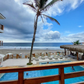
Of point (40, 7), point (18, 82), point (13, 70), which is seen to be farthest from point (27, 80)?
point (40, 7)

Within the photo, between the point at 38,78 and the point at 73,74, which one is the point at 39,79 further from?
the point at 73,74

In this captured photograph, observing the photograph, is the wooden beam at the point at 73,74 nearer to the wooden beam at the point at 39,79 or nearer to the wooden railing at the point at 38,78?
the wooden railing at the point at 38,78

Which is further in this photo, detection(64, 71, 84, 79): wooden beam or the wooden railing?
detection(64, 71, 84, 79): wooden beam

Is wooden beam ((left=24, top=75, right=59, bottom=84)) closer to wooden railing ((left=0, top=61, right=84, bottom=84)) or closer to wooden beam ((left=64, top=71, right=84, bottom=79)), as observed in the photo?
wooden railing ((left=0, top=61, right=84, bottom=84))

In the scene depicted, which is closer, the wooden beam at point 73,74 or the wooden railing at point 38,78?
the wooden railing at point 38,78

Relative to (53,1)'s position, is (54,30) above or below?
above

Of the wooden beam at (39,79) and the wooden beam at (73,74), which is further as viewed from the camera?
the wooden beam at (73,74)

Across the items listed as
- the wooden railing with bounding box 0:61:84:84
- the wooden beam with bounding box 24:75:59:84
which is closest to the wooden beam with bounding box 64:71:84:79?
the wooden railing with bounding box 0:61:84:84

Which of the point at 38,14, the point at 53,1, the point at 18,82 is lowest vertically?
the point at 18,82

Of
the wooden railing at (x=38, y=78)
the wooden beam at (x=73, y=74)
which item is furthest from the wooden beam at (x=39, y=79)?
the wooden beam at (x=73, y=74)

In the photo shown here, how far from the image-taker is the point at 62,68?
78 centimetres

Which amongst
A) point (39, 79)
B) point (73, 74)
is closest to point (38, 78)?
point (39, 79)

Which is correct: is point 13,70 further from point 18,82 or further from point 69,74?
point 69,74

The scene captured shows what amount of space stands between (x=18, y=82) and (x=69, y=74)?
2.15 feet
